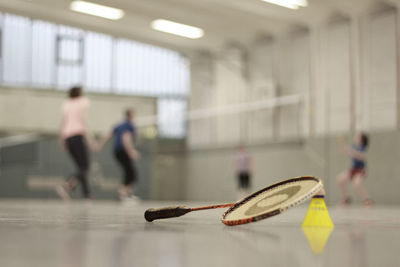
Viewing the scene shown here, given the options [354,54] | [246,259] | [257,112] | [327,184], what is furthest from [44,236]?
[354,54]

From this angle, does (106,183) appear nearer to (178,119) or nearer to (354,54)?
(178,119)

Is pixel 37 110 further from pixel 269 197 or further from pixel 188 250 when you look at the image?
pixel 188 250

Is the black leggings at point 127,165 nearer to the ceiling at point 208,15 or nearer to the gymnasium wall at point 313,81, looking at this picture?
the gymnasium wall at point 313,81

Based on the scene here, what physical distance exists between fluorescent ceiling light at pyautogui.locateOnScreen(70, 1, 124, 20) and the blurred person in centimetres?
571

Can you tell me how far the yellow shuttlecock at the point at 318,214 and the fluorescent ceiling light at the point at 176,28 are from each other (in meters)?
16.3

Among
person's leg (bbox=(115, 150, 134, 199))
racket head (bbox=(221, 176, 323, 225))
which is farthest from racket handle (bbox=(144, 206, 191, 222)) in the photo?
person's leg (bbox=(115, 150, 134, 199))

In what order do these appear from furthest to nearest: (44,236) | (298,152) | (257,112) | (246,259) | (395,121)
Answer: (257,112), (298,152), (395,121), (44,236), (246,259)

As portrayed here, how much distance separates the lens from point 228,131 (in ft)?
56.6

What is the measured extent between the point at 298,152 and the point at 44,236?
13.6m

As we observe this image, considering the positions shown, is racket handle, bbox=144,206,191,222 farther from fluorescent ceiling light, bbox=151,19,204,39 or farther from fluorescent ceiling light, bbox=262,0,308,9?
fluorescent ceiling light, bbox=151,19,204,39

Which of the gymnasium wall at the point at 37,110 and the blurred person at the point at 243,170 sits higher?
the gymnasium wall at the point at 37,110

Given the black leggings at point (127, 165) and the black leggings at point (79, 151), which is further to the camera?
the black leggings at point (127, 165)

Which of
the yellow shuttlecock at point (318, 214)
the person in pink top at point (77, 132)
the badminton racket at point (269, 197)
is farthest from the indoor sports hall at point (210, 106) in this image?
the badminton racket at point (269, 197)

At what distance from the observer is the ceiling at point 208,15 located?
652 inches
